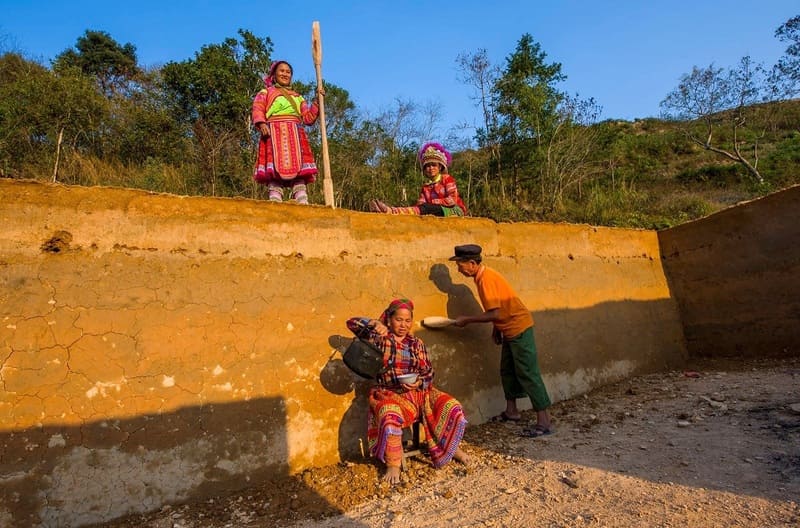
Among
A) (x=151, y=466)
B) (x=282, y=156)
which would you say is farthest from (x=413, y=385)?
(x=282, y=156)

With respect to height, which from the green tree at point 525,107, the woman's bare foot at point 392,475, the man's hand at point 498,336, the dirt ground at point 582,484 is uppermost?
the green tree at point 525,107

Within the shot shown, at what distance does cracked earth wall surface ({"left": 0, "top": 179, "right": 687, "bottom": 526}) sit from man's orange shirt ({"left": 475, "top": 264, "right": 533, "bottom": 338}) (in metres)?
0.39

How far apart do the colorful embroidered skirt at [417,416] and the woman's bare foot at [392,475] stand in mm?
88

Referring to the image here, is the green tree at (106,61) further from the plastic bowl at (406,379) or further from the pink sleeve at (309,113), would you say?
the plastic bowl at (406,379)

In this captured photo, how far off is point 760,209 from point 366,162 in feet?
27.7

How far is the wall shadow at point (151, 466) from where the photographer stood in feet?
7.67

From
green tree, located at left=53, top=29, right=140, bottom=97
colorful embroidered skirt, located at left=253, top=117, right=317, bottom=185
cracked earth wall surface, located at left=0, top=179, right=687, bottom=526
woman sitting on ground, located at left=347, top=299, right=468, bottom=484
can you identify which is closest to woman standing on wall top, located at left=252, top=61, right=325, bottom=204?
colorful embroidered skirt, located at left=253, top=117, right=317, bottom=185

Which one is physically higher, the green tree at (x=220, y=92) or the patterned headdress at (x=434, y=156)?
the green tree at (x=220, y=92)

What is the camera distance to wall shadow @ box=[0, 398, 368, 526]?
7.67 ft

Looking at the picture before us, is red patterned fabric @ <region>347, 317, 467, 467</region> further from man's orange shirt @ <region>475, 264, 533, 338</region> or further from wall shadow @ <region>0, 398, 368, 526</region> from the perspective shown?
man's orange shirt @ <region>475, 264, 533, 338</region>

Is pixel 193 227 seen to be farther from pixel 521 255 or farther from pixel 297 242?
pixel 521 255

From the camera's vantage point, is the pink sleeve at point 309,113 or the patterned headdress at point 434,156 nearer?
the pink sleeve at point 309,113

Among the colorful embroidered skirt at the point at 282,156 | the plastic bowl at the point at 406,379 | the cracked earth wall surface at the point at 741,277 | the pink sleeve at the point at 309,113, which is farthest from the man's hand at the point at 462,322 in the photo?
the cracked earth wall surface at the point at 741,277

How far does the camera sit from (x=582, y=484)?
9.21 ft
